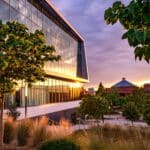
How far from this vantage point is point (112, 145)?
9328 millimetres

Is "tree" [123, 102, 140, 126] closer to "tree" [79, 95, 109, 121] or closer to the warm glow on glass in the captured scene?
"tree" [79, 95, 109, 121]

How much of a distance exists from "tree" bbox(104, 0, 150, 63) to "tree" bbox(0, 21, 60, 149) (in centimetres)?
625

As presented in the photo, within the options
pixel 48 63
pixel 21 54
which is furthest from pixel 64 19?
pixel 21 54

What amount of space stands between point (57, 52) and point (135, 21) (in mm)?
42248

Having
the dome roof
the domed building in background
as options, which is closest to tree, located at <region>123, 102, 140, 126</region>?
the domed building in background

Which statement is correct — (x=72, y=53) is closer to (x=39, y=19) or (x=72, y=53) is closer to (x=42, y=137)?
(x=39, y=19)

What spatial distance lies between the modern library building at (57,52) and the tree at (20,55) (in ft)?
29.8

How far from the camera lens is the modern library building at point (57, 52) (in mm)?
29500

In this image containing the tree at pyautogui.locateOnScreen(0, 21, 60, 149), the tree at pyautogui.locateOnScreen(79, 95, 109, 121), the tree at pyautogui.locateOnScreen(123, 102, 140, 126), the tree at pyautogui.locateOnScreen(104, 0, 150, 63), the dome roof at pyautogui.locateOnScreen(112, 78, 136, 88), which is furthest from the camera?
the dome roof at pyautogui.locateOnScreen(112, 78, 136, 88)

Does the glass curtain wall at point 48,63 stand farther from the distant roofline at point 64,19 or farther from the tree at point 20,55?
the tree at point 20,55

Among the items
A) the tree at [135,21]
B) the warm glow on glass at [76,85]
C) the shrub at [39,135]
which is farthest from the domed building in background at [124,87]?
the tree at [135,21]

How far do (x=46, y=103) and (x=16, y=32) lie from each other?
30.1 metres

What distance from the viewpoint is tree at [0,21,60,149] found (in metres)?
10.2

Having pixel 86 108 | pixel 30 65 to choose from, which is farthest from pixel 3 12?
pixel 30 65
